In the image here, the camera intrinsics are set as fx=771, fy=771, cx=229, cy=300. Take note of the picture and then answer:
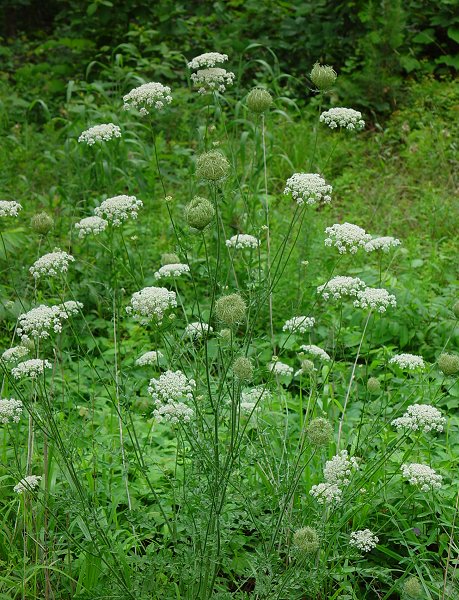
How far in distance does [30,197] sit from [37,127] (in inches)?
70.6

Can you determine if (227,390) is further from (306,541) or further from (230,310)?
(306,541)

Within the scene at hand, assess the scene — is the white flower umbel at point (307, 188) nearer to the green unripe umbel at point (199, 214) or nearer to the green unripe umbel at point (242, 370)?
the green unripe umbel at point (199, 214)

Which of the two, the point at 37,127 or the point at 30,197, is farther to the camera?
the point at 37,127

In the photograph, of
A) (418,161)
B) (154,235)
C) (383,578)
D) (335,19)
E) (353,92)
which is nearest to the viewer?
(383,578)

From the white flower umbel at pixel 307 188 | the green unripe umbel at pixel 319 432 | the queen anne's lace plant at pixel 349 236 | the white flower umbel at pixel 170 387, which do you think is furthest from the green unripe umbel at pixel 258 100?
the green unripe umbel at pixel 319 432

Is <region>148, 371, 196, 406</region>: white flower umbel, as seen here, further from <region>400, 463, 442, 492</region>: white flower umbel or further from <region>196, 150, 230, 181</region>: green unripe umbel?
<region>400, 463, 442, 492</region>: white flower umbel

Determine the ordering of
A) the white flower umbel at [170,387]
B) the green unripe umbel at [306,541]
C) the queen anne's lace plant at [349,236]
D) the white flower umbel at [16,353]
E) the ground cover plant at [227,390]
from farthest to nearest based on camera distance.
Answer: the white flower umbel at [16,353], the queen anne's lace plant at [349,236], the ground cover plant at [227,390], the white flower umbel at [170,387], the green unripe umbel at [306,541]

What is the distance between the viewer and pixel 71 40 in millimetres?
8375

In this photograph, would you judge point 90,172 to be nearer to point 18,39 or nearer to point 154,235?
point 154,235

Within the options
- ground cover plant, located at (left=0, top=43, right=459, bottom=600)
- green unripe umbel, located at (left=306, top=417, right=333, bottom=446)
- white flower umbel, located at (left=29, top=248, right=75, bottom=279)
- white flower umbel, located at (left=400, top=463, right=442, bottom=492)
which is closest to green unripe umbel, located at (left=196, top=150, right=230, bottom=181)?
ground cover plant, located at (left=0, top=43, right=459, bottom=600)

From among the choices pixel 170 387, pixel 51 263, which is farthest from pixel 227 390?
pixel 51 263

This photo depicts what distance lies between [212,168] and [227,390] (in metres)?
0.67

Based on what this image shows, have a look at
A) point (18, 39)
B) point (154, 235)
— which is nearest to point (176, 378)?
point (154, 235)

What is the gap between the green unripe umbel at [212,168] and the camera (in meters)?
2.02
